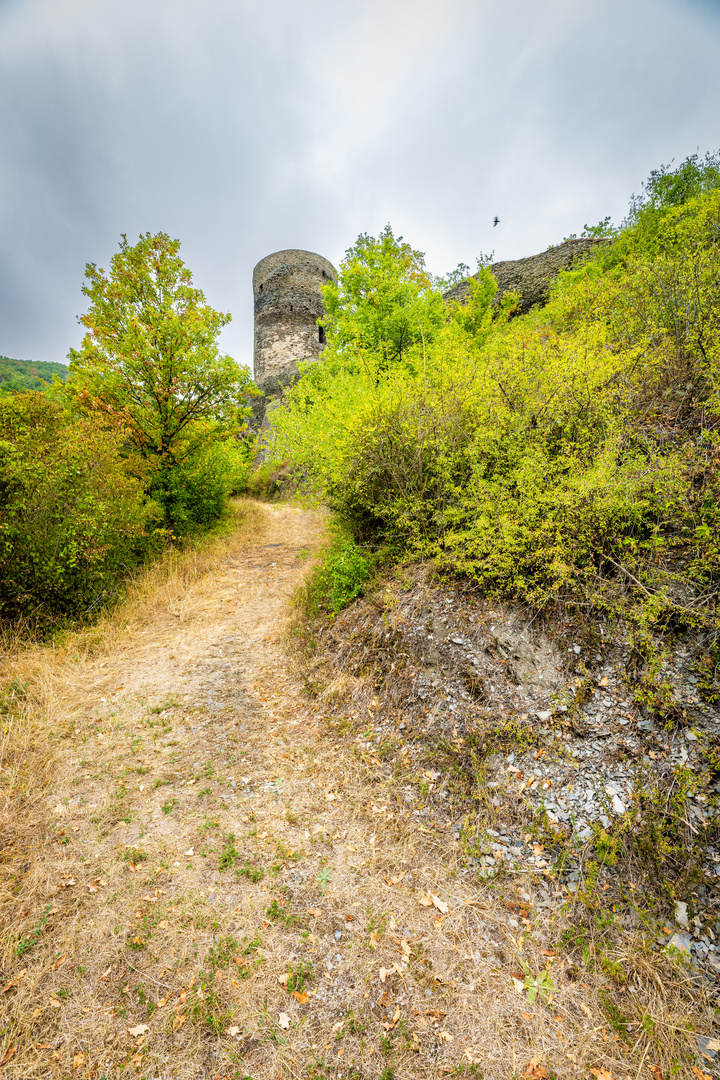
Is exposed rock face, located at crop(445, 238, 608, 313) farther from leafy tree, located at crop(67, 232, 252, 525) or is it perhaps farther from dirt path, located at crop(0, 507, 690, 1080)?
dirt path, located at crop(0, 507, 690, 1080)

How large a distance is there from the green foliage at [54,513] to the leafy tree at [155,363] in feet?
4.88

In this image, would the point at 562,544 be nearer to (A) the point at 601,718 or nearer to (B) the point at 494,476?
(B) the point at 494,476

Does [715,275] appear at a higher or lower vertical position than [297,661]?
higher

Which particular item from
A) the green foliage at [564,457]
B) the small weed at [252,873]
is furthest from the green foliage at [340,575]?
the small weed at [252,873]

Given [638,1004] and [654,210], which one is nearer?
[638,1004]

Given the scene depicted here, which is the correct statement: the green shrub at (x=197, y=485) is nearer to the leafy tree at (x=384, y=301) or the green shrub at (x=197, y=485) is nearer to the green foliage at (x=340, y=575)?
the leafy tree at (x=384, y=301)

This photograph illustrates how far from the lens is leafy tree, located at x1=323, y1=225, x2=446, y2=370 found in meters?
8.71

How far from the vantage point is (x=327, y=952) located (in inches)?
89.7

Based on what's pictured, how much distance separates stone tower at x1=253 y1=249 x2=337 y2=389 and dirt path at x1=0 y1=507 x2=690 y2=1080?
18478 millimetres

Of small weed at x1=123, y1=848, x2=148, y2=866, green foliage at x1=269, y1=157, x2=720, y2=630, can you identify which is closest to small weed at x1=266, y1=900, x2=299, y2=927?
small weed at x1=123, y1=848, x2=148, y2=866

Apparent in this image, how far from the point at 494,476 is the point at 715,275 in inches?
122

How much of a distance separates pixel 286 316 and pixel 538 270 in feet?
37.8

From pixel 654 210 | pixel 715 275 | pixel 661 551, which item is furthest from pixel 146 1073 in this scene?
pixel 654 210

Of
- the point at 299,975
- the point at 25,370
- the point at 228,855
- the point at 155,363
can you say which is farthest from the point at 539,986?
the point at 25,370
